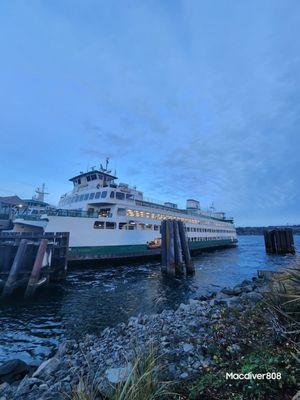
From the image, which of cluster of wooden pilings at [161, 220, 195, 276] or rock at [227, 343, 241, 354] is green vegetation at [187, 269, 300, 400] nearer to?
rock at [227, 343, 241, 354]

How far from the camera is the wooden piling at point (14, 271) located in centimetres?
1245

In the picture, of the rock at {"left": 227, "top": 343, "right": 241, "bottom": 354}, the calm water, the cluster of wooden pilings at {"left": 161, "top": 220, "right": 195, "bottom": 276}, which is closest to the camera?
the rock at {"left": 227, "top": 343, "right": 241, "bottom": 354}

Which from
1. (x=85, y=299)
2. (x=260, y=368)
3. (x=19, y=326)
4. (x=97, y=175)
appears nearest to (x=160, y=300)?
(x=85, y=299)

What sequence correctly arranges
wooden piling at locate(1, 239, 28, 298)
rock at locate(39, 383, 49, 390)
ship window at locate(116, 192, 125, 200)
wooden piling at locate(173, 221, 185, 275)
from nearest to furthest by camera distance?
rock at locate(39, 383, 49, 390)
wooden piling at locate(1, 239, 28, 298)
wooden piling at locate(173, 221, 185, 275)
ship window at locate(116, 192, 125, 200)

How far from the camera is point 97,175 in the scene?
28781mm

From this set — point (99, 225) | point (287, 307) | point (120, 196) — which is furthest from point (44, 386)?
point (120, 196)

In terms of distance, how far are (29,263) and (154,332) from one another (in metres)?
11.5

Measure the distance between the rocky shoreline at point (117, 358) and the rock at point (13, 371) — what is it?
76 mm

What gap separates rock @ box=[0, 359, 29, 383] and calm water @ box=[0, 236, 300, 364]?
882 millimetres

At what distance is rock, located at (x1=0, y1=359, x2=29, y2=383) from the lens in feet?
17.8

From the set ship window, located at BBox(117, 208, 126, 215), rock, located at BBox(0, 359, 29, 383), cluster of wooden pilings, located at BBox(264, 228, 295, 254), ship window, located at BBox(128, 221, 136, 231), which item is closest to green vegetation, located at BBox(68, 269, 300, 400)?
rock, located at BBox(0, 359, 29, 383)

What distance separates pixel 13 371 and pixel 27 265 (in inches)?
387

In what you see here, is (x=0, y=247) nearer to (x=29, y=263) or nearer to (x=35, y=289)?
(x=29, y=263)

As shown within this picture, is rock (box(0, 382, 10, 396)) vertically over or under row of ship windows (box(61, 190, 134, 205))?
under
